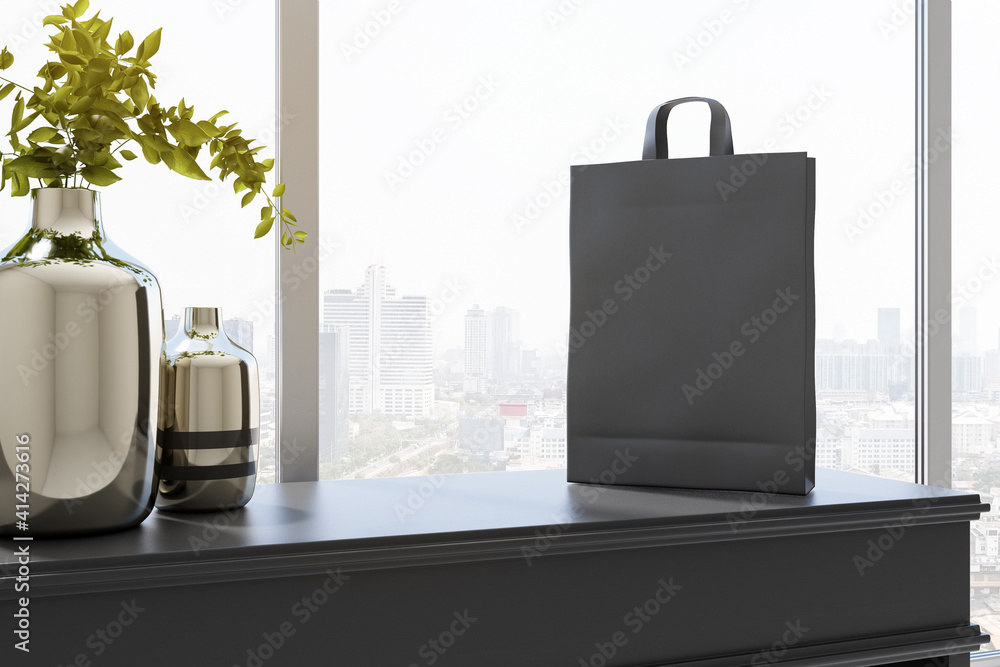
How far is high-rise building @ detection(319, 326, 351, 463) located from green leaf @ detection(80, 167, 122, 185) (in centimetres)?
42

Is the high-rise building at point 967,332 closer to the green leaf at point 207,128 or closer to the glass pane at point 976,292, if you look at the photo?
the glass pane at point 976,292

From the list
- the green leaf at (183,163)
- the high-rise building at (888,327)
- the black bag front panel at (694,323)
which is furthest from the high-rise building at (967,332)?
the green leaf at (183,163)

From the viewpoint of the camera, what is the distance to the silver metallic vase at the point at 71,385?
689 millimetres

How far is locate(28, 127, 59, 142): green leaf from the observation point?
0.77m

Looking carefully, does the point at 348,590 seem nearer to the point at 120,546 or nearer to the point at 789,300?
the point at 120,546

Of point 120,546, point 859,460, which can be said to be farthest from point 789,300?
point 120,546

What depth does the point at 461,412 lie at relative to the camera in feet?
3.98

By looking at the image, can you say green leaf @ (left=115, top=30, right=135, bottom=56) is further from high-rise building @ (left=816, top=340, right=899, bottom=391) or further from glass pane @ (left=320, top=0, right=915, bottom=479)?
high-rise building @ (left=816, top=340, right=899, bottom=391)

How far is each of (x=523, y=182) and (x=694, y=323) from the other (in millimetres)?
418

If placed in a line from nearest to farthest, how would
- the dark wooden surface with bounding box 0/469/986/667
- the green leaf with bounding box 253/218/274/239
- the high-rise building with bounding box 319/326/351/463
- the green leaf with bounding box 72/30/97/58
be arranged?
1. the dark wooden surface with bounding box 0/469/986/667
2. the green leaf with bounding box 72/30/97/58
3. the green leaf with bounding box 253/218/274/239
4. the high-rise building with bounding box 319/326/351/463

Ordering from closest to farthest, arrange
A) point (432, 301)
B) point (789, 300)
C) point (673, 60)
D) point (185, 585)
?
point (185, 585) < point (789, 300) < point (432, 301) < point (673, 60)

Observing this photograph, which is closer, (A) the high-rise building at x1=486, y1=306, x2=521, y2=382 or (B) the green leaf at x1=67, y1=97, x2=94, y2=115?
(B) the green leaf at x1=67, y1=97, x2=94, y2=115

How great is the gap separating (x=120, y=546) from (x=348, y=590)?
20 cm

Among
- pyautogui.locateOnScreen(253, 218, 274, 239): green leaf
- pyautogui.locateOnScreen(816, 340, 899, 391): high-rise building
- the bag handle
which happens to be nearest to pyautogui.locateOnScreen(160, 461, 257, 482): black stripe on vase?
pyautogui.locateOnScreen(253, 218, 274, 239): green leaf
